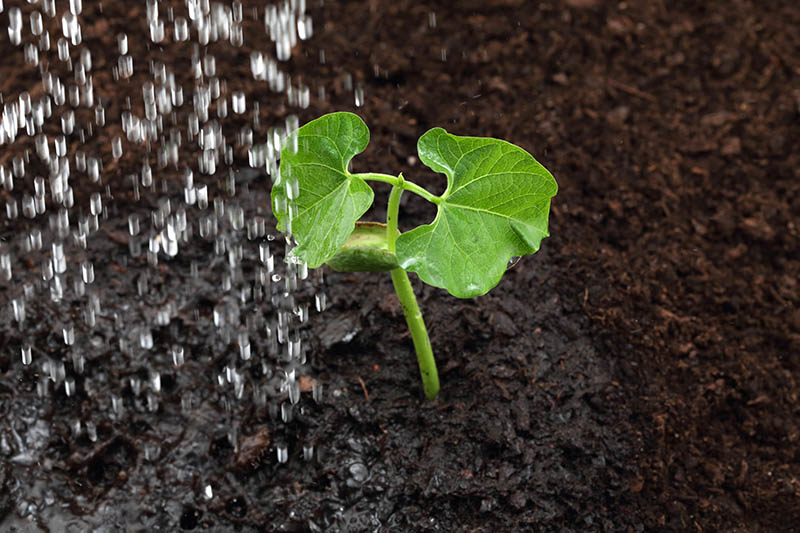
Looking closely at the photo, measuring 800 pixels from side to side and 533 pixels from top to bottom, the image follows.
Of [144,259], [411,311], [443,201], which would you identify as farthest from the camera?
[144,259]

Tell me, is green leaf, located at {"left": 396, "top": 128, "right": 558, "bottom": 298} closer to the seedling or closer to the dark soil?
the seedling

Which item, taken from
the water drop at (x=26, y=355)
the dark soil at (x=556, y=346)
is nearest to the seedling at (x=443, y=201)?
the dark soil at (x=556, y=346)

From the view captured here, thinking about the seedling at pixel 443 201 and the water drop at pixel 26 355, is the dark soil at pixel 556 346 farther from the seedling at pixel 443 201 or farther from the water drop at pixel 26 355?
the seedling at pixel 443 201

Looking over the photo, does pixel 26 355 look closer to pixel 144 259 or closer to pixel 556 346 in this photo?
pixel 144 259

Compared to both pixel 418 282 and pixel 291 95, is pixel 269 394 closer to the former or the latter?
pixel 418 282

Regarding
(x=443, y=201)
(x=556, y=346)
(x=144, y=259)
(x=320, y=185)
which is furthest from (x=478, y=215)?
(x=144, y=259)
